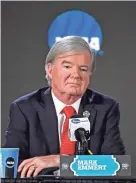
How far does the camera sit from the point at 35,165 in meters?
1.68

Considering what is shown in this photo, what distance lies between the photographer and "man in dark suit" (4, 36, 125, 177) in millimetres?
2020

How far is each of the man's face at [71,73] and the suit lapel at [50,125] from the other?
8 centimetres

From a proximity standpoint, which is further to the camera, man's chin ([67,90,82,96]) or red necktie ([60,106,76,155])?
man's chin ([67,90,82,96])

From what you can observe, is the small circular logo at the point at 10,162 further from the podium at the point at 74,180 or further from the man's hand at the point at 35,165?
the podium at the point at 74,180

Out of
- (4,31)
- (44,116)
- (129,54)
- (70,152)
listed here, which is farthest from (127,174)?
(4,31)

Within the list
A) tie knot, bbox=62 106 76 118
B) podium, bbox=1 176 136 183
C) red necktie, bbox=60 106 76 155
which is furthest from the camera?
tie knot, bbox=62 106 76 118

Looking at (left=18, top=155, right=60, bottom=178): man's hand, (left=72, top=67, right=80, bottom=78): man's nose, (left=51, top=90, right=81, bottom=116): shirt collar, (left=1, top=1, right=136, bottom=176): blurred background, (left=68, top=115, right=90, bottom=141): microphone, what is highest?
(left=1, top=1, right=136, bottom=176): blurred background

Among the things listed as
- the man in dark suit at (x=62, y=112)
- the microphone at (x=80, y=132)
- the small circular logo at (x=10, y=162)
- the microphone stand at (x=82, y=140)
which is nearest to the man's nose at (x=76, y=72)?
the man in dark suit at (x=62, y=112)

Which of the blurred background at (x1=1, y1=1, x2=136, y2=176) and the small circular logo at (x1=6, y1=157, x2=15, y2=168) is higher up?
the blurred background at (x1=1, y1=1, x2=136, y2=176)

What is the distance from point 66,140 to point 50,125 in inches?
4.5

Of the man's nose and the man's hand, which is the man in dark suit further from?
the man's hand

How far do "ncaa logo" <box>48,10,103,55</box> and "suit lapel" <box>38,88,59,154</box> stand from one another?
3.06 ft

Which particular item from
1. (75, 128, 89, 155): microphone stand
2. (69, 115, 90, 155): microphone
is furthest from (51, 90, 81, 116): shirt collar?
(75, 128, 89, 155): microphone stand

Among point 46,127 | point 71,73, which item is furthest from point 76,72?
point 46,127
